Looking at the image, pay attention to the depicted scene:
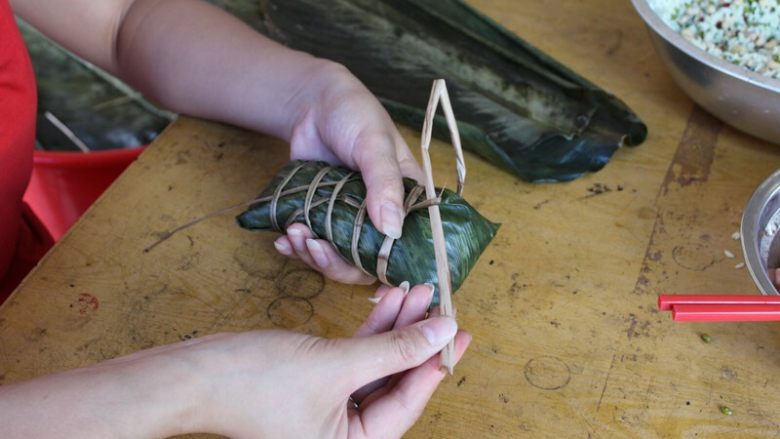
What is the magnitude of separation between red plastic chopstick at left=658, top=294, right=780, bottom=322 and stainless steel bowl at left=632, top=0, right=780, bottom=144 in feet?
1.28

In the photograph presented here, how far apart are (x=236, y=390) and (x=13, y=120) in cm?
70

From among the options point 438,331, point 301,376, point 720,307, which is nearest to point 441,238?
point 438,331

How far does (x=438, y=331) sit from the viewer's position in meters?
0.87

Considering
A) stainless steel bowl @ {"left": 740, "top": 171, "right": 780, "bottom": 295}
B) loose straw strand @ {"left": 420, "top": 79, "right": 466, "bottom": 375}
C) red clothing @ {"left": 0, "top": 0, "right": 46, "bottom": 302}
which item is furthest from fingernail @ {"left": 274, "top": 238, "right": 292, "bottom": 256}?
stainless steel bowl @ {"left": 740, "top": 171, "right": 780, "bottom": 295}

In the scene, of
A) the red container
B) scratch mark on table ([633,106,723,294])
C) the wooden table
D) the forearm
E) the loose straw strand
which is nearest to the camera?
the forearm

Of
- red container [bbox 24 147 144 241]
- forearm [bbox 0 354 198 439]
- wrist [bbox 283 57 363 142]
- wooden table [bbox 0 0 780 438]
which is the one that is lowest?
red container [bbox 24 147 144 241]

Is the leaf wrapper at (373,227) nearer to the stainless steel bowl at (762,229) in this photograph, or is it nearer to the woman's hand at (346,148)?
the woman's hand at (346,148)

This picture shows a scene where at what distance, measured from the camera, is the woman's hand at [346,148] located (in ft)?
3.51

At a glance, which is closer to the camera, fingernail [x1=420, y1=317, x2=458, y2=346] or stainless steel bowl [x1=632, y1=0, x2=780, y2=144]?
→ fingernail [x1=420, y1=317, x2=458, y2=346]

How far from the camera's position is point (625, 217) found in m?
1.24

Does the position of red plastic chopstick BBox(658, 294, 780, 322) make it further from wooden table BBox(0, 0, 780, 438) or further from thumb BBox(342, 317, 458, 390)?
thumb BBox(342, 317, 458, 390)

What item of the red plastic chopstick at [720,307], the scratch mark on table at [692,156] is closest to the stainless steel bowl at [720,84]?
the scratch mark on table at [692,156]

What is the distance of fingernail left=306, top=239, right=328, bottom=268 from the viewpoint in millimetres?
1102

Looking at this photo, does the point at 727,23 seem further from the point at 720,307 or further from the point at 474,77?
the point at 720,307
